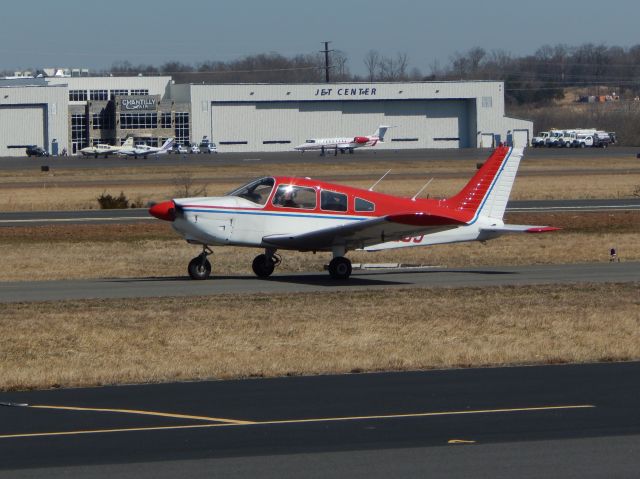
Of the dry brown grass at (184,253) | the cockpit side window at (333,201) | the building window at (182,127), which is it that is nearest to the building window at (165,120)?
the building window at (182,127)

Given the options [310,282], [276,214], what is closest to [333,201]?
[276,214]

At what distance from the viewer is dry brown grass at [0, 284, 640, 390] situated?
13.4 m

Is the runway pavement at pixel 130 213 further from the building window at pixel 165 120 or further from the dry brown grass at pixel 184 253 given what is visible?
the building window at pixel 165 120

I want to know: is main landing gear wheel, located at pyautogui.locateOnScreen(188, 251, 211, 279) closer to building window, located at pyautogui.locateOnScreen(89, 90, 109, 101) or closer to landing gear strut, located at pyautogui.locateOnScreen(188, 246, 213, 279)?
landing gear strut, located at pyautogui.locateOnScreen(188, 246, 213, 279)

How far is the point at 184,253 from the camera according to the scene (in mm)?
28812

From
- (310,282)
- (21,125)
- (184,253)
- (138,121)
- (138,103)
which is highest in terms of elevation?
(138,103)

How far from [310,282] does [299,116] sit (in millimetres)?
109223

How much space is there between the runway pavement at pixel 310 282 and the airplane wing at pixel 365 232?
2.57ft

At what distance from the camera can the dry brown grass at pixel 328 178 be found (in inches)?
2024

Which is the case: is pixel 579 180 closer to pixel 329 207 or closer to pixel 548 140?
pixel 329 207

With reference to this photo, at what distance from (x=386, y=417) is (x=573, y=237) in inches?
880

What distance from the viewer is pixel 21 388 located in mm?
12195

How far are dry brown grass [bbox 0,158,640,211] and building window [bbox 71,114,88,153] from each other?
155 ft

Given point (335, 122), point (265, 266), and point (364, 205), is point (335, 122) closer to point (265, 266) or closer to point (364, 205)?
point (265, 266)
